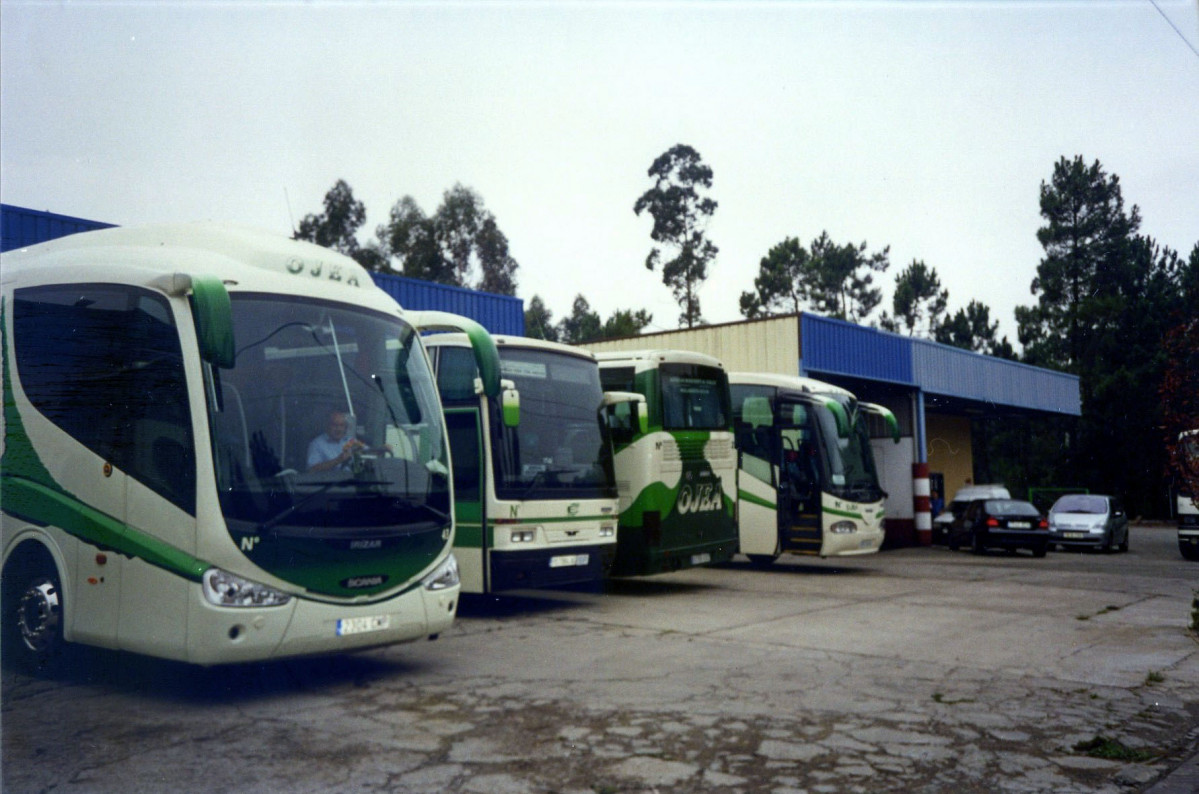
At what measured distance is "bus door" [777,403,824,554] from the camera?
691 inches

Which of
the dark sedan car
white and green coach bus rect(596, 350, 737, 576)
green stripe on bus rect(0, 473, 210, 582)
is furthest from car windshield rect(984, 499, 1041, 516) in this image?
green stripe on bus rect(0, 473, 210, 582)

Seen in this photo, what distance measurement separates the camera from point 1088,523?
2591cm

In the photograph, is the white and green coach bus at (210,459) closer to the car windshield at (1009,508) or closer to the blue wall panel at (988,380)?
the car windshield at (1009,508)

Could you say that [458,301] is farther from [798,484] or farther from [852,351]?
[852,351]

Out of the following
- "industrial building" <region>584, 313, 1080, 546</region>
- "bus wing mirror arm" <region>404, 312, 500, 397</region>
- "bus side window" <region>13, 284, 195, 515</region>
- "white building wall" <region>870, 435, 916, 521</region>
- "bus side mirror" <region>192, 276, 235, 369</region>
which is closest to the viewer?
"bus side mirror" <region>192, 276, 235, 369</region>

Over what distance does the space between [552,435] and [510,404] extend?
1.27 metres

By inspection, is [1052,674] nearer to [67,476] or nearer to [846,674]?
[846,674]

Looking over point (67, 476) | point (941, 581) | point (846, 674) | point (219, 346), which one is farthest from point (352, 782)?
point (941, 581)

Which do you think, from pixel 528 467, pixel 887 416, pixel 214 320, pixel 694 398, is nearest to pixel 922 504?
pixel 887 416

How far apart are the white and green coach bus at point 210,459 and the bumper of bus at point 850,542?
10433 mm

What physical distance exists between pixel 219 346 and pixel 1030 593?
41.5 feet

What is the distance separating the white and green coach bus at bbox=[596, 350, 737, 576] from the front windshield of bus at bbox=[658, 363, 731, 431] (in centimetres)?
1

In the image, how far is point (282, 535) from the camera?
23.1 feet

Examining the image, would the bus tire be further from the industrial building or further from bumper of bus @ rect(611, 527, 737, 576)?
the industrial building
